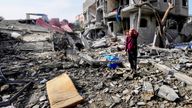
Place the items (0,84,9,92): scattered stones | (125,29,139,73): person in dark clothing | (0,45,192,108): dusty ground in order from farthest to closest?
1. (125,29,139,73): person in dark clothing
2. (0,84,9,92): scattered stones
3. (0,45,192,108): dusty ground

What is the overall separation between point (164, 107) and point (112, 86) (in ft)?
6.56

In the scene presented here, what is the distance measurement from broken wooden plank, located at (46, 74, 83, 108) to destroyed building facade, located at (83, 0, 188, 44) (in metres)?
14.0

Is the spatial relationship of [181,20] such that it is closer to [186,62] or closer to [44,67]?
[186,62]

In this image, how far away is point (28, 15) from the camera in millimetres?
37062

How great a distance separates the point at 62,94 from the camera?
23.3ft

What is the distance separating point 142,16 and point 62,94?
19278mm

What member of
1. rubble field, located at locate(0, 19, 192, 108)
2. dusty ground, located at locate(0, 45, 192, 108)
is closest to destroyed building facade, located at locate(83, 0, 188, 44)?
rubble field, located at locate(0, 19, 192, 108)

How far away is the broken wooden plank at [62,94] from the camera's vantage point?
6.61 m

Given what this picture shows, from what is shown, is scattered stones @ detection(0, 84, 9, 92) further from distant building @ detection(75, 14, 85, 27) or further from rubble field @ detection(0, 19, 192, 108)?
distant building @ detection(75, 14, 85, 27)

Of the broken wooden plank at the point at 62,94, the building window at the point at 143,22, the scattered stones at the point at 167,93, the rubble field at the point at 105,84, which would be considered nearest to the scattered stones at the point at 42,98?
the rubble field at the point at 105,84

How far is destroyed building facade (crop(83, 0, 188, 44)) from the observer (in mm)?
24836

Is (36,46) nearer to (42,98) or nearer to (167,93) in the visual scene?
(42,98)

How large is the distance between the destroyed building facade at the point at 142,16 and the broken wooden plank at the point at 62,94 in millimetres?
13988

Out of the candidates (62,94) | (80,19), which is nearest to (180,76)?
(62,94)
